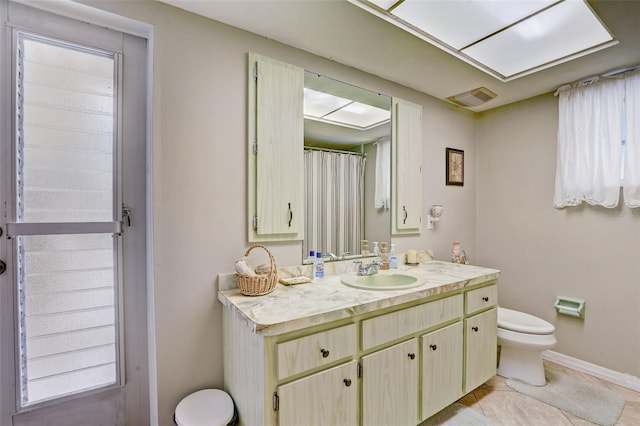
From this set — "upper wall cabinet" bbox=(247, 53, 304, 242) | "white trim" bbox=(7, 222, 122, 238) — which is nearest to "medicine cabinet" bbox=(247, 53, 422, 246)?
"upper wall cabinet" bbox=(247, 53, 304, 242)

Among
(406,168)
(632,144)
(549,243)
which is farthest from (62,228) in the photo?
(632,144)

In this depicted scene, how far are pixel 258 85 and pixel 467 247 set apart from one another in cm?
257

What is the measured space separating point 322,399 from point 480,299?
1.37m

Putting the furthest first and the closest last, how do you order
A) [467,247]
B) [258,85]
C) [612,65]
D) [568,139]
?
[467,247] < [568,139] < [612,65] < [258,85]

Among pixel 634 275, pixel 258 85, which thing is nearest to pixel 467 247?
pixel 634 275

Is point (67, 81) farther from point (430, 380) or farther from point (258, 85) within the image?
point (430, 380)

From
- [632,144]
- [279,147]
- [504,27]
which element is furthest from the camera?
[632,144]

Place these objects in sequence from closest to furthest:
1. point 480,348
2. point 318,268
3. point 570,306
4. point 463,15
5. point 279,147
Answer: point 463,15
point 279,147
point 318,268
point 480,348
point 570,306

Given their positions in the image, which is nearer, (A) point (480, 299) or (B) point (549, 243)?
(A) point (480, 299)

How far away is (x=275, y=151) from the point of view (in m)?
1.80

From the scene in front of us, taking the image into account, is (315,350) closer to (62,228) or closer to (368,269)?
(368,269)

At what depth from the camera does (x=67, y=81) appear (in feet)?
4.64

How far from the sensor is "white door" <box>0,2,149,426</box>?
4.29 feet

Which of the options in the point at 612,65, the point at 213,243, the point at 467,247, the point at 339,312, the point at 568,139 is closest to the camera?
the point at 339,312
